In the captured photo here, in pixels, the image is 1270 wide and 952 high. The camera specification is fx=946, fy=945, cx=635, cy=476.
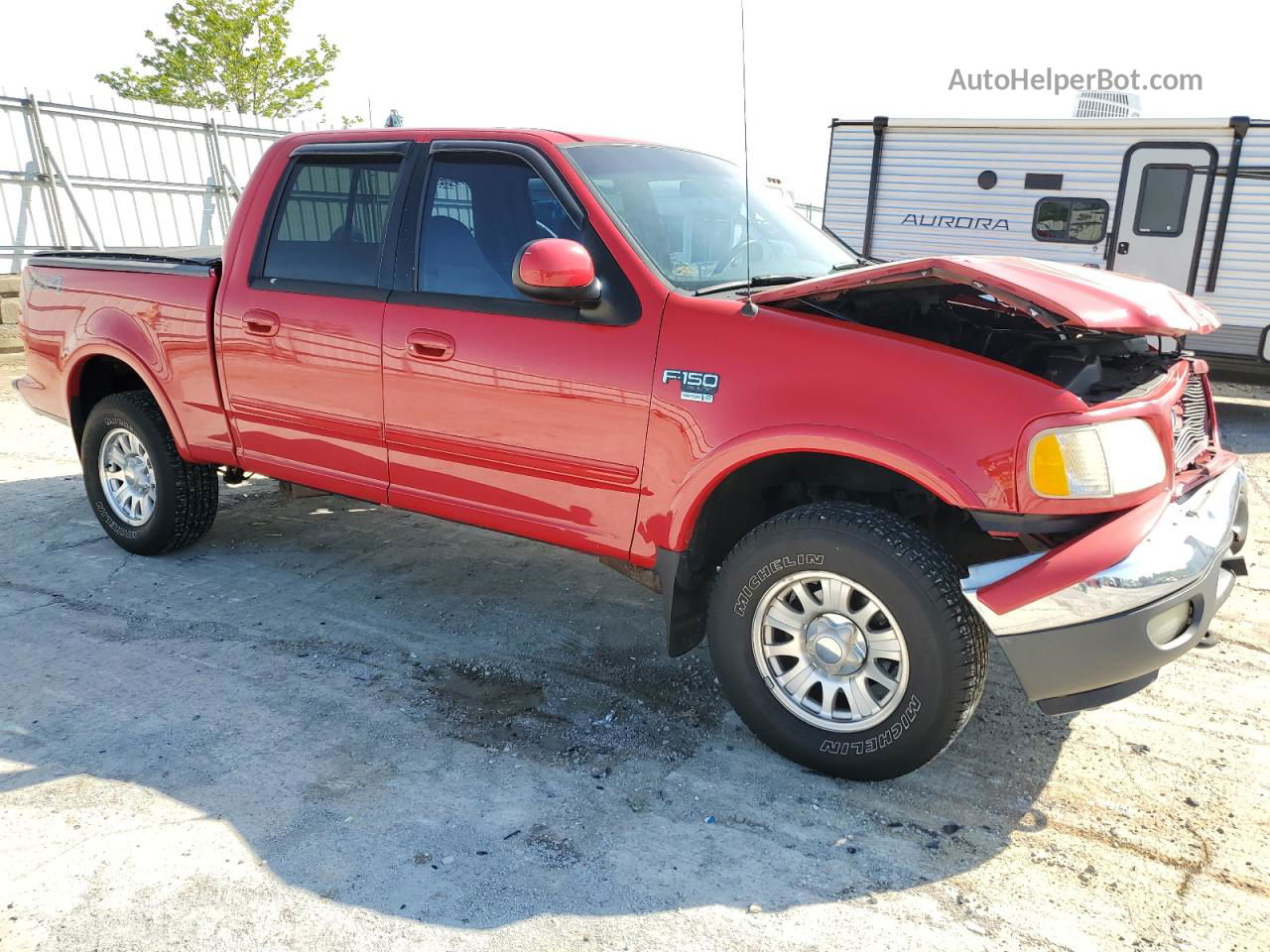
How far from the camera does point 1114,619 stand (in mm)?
2576

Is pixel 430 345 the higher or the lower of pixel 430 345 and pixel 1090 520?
the higher

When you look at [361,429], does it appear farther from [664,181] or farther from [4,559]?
[4,559]

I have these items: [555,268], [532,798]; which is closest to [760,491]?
[555,268]

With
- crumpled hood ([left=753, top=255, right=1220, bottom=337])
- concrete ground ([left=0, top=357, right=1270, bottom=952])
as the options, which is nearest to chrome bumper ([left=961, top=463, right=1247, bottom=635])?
crumpled hood ([left=753, top=255, right=1220, bottom=337])

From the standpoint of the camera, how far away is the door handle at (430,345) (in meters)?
3.56

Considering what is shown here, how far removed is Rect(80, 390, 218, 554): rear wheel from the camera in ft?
15.6

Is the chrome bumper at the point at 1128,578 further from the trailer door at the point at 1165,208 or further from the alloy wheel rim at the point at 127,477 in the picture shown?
the trailer door at the point at 1165,208

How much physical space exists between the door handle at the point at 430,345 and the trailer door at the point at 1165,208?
7.84 meters

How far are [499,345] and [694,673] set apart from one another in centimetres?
151

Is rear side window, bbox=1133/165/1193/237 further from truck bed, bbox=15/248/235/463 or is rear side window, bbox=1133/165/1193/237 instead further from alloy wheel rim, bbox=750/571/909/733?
truck bed, bbox=15/248/235/463

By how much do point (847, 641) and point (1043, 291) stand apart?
1177 mm

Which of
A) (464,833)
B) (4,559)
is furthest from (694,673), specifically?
(4,559)

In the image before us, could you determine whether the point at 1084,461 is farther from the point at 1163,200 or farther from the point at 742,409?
the point at 1163,200

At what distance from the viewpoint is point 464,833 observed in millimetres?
2773
